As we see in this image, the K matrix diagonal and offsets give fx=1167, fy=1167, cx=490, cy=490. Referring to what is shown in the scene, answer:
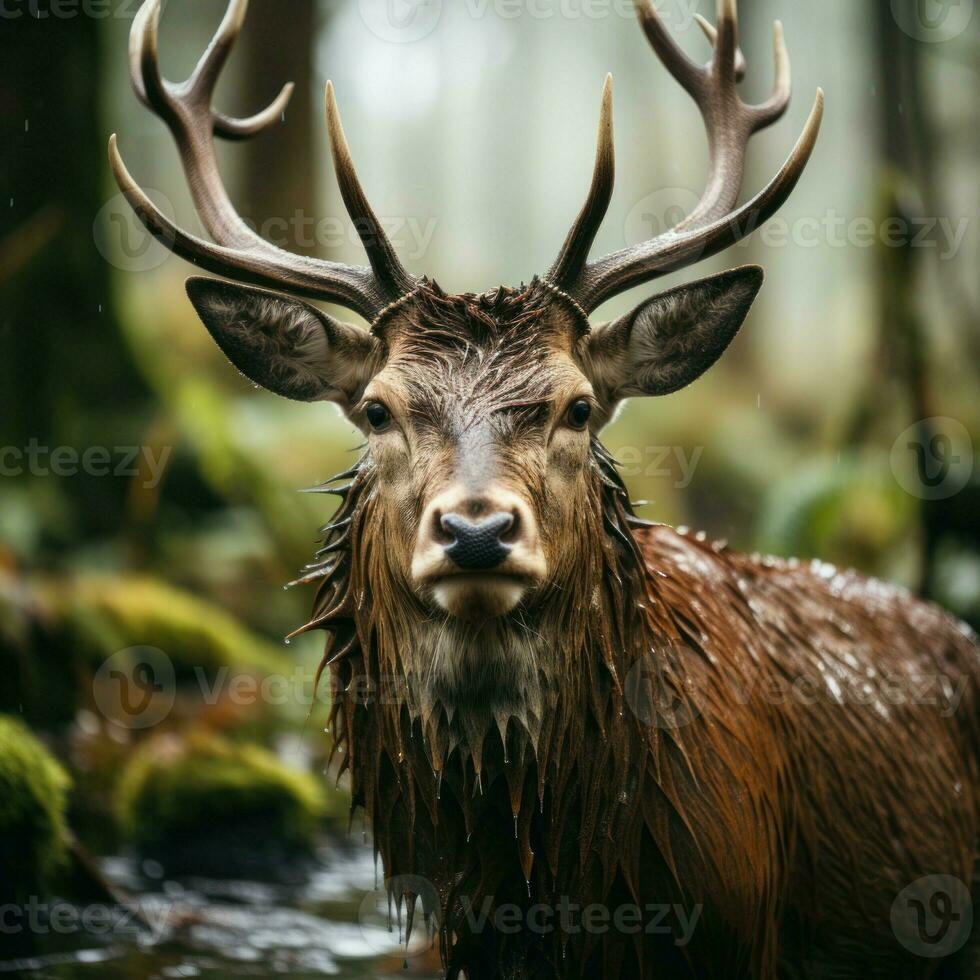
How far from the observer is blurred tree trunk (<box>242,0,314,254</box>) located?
14.6 m

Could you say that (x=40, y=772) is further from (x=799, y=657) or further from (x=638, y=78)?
(x=638, y=78)

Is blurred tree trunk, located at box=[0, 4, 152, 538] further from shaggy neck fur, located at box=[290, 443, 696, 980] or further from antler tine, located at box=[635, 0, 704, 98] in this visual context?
shaggy neck fur, located at box=[290, 443, 696, 980]

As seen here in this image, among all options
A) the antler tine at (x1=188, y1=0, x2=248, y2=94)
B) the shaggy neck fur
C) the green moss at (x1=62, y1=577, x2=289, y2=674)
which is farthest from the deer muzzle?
the green moss at (x1=62, y1=577, x2=289, y2=674)

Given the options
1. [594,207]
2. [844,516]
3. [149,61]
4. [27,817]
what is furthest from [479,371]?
[844,516]

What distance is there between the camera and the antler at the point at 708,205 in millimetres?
4266

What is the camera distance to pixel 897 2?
46.7ft

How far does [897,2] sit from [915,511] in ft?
24.0

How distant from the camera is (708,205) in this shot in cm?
490

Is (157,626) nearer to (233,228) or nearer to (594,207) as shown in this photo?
(233,228)

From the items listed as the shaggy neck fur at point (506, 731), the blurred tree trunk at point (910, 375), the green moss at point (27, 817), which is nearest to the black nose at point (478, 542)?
the shaggy neck fur at point (506, 731)

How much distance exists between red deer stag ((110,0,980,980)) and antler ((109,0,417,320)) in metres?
0.02

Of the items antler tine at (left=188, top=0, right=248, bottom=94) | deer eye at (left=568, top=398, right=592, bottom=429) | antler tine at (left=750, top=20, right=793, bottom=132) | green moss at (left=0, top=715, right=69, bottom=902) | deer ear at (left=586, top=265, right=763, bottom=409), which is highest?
antler tine at (left=188, top=0, right=248, bottom=94)

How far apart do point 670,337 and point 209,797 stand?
186 inches

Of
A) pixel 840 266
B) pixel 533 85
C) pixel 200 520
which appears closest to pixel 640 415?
pixel 200 520
